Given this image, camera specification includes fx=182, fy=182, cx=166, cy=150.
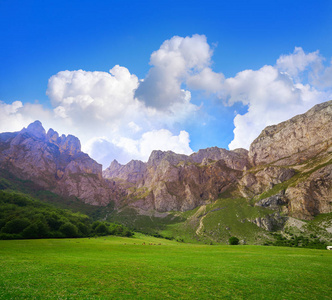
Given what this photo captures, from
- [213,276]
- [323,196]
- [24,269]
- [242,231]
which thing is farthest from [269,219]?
[24,269]

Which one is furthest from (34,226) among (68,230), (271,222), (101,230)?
(271,222)

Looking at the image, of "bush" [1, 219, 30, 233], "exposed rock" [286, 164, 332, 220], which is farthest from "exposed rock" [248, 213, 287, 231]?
"bush" [1, 219, 30, 233]

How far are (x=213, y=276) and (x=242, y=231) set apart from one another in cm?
19596

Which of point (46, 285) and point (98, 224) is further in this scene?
point (98, 224)

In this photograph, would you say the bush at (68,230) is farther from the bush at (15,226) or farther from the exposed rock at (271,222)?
the exposed rock at (271,222)

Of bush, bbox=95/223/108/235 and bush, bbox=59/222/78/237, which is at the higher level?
bush, bbox=59/222/78/237

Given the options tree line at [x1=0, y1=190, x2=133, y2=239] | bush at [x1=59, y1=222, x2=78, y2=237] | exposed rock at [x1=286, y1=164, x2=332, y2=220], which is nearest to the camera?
tree line at [x1=0, y1=190, x2=133, y2=239]

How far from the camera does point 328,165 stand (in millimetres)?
199625

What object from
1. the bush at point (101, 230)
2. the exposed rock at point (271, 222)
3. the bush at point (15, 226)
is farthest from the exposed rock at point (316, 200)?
the bush at point (15, 226)

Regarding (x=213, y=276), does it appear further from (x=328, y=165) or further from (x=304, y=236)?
(x=328, y=165)

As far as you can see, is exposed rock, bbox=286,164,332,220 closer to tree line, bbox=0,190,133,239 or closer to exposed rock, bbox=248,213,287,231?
exposed rock, bbox=248,213,287,231

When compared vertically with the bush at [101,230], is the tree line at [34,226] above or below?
above

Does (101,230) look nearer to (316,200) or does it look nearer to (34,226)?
(34,226)

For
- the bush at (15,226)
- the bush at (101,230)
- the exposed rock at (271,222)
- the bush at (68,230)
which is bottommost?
the exposed rock at (271,222)
